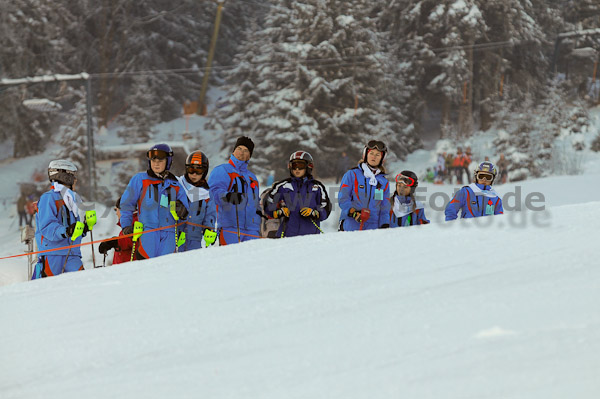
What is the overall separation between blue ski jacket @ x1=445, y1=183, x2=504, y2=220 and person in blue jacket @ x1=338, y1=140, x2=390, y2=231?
708mm

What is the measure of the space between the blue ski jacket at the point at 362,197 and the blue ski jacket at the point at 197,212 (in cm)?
133

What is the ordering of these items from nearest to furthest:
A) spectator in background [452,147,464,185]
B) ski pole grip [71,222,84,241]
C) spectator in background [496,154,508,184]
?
ski pole grip [71,222,84,241] → spectator in background [496,154,508,184] → spectator in background [452,147,464,185]

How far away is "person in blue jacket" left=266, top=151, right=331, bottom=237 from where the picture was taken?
22.6 feet

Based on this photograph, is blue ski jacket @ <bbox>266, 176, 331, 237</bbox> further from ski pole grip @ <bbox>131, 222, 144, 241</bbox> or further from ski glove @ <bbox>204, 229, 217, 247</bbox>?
ski pole grip @ <bbox>131, 222, 144, 241</bbox>

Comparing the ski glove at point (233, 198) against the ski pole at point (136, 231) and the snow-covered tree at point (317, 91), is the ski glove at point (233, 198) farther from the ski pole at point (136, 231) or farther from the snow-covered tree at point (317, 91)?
the snow-covered tree at point (317, 91)

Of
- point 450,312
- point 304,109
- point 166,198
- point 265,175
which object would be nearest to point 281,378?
point 450,312

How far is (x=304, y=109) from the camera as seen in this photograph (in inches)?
1126

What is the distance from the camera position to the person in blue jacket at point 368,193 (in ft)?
23.3

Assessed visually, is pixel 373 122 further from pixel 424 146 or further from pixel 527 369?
pixel 527 369

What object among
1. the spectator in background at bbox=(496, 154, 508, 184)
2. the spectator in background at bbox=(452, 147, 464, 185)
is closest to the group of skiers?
the spectator in background at bbox=(496, 154, 508, 184)

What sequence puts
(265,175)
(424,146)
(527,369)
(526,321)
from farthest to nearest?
(424,146), (265,175), (526,321), (527,369)

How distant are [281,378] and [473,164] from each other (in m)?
26.4

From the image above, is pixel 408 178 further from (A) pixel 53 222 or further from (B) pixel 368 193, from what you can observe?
(A) pixel 53 222

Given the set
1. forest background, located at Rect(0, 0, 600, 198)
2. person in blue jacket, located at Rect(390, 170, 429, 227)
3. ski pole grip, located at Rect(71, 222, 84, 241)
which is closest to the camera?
ski pole grip, located at Rect(71, 222, 84, 241)
